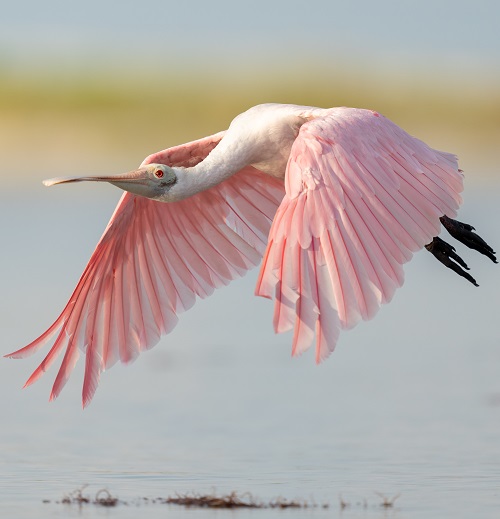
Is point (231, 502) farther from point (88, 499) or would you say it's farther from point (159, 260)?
point (159, 260)

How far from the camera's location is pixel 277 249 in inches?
305

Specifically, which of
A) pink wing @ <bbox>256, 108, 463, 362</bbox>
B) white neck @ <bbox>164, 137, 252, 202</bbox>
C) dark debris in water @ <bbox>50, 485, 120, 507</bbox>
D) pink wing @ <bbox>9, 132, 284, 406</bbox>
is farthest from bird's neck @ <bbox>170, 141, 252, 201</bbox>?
dark debris in water @ <bbox>50, 485, 120, 507</bbox>

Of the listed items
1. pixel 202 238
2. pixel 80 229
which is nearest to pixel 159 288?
pixel 202 238

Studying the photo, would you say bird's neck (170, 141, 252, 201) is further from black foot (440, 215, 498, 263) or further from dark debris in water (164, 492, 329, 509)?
dark debris in water (164, 492, 329, 509)

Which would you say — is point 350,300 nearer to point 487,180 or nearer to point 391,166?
point 391,166

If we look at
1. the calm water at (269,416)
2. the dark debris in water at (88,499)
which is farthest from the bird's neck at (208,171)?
the dark debris in water at (88,499)

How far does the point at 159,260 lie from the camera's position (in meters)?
10.2

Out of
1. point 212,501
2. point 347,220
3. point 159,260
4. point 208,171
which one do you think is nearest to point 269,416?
point 159,260

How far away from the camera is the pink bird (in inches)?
302

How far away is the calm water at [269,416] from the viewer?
8.25 m

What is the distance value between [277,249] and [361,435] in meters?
1.99

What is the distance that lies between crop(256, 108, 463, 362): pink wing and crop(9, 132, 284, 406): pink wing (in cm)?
143

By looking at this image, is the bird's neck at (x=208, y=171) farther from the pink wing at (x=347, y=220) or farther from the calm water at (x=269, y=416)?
the calm water at (x=269, y=416)

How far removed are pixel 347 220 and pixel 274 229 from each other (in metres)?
0.36
